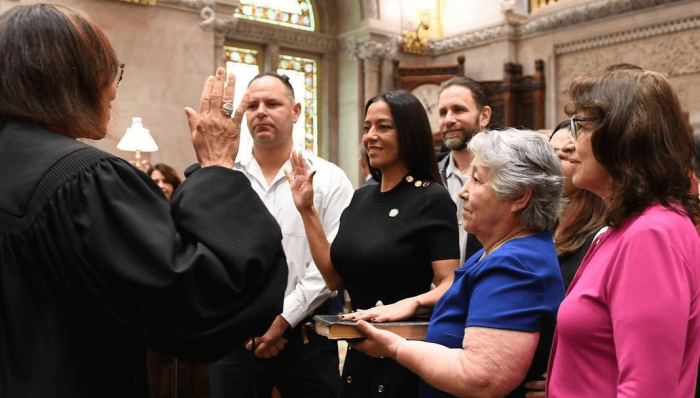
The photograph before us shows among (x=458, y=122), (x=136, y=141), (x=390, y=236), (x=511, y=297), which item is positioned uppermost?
(x=136, y=141)

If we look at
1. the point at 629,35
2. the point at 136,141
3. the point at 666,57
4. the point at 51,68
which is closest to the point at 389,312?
the point at 51,68

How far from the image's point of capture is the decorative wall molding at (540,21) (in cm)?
902

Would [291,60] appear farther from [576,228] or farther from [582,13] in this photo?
[576,228]

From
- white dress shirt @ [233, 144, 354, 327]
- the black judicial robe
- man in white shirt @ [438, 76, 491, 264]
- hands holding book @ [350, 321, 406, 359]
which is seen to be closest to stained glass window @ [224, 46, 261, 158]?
man in white shirt @ [438, 76, 491, 264]

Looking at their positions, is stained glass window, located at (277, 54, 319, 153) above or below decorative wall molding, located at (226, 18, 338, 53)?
below

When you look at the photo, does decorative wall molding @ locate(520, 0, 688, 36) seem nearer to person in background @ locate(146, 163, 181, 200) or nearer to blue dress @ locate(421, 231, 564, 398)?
person in background @ locate(146, 163, 181, 200)

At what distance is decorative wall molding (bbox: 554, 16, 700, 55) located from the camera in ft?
27.9

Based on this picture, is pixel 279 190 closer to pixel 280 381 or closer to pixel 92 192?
pixel 280 381

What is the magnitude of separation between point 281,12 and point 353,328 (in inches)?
363

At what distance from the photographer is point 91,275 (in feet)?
4.52

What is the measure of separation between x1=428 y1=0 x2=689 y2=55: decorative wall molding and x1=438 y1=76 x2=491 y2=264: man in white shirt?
18.2 ft

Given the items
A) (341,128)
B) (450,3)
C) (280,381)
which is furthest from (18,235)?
(450,3)

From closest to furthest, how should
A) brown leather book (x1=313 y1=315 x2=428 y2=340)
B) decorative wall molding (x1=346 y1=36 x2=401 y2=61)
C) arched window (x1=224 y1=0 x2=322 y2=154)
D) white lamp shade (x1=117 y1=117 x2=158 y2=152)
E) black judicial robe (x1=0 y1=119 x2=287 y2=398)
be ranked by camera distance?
1. black judicial robe (x1=0 y1=119 x2=287 y2=398)
2. brown leather book (x1=313 y1=315 x2=428 y2=340)
3. white lamp shade (x1=117 y1=117 x2=158 y2=152)
4. arched window (x1=224 y1=0 x2=322 y2=154)
5. decorative wall molding (x1=346 y1=36 x2=401 y2=61)

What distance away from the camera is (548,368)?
1.82 meters
